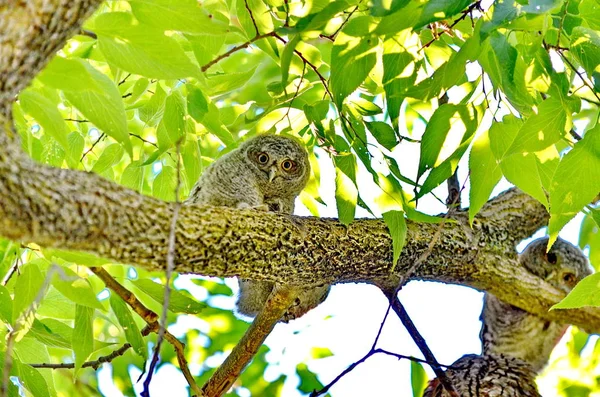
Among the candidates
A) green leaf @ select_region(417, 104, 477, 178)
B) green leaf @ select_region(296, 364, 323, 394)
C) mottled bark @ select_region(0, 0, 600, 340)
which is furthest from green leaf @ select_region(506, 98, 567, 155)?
green leaf @ select_region(296, 364, 323, 394)

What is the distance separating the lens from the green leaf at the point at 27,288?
83.3 inches

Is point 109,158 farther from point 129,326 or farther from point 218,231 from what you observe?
point 218,231

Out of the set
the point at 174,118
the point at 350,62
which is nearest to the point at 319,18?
the point at 350,62

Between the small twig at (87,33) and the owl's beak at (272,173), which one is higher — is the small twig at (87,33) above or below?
below

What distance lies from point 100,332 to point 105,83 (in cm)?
298

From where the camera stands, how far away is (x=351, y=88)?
2.02m

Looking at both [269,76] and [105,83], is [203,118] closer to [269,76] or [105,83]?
[105,83]

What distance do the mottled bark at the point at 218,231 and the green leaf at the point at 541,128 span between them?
0.73m

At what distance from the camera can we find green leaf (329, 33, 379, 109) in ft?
6.56

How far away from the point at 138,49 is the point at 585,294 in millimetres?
1338

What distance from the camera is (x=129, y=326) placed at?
8.31 feet

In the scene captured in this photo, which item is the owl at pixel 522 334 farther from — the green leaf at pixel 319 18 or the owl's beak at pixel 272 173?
the green leaf at pixel 319 18

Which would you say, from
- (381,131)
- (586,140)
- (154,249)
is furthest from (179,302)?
(586,140)

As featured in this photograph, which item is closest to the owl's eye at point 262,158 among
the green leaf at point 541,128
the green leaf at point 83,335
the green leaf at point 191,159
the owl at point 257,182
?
the owl at point 257,182
